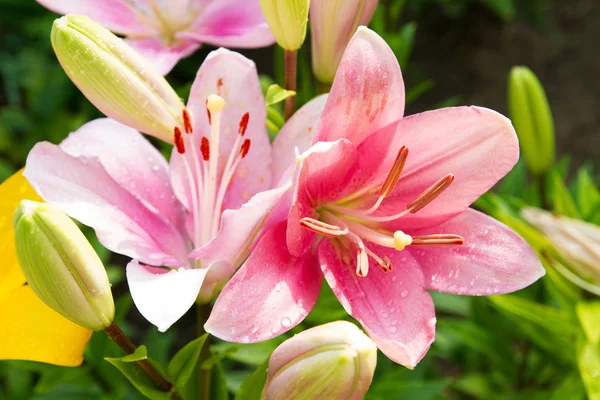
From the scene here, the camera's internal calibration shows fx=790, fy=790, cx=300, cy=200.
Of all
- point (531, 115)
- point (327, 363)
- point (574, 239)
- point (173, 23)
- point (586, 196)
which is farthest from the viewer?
point (586, 196)

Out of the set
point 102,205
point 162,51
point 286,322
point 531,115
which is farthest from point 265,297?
point 531,115

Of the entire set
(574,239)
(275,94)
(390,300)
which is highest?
(275,94)

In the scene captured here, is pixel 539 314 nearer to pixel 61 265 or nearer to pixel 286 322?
pixel 286 322

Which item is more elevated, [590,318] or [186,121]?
[186,121]

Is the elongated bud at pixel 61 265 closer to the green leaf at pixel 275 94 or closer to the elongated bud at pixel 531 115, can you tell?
the green leaf at pixel 275 94

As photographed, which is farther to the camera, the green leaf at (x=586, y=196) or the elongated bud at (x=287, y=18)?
the green leaf at (x=586, y=196)

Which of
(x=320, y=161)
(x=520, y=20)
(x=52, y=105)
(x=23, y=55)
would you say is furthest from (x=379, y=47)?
(x=520, y=20)

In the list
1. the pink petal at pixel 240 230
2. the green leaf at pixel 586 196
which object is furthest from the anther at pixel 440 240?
the green leaf at pixel 586 196
